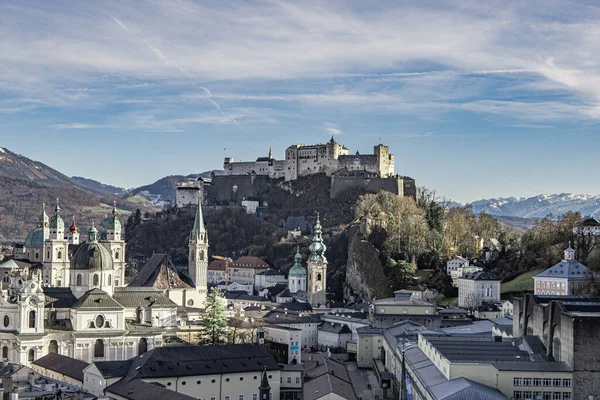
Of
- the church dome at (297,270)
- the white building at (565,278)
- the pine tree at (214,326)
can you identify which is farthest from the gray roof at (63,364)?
the church dome at (297,270)

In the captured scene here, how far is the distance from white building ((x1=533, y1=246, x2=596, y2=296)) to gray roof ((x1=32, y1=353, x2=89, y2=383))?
43.7 m

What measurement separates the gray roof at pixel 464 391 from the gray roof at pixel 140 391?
42.7 ft

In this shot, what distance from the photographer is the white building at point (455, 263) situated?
100688 millimetres

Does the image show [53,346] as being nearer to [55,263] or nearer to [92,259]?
[92,259]

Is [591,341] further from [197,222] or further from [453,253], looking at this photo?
[453,253]

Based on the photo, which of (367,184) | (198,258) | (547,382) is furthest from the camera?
(367,184)

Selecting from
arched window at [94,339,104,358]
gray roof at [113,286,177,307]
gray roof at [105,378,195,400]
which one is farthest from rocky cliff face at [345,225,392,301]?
gray roof at [105,378,195,400]

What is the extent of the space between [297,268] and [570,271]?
40258mm

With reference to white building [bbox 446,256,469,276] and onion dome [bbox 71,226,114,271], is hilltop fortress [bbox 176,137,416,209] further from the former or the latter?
onion dome [bbox 71,226,114,271]

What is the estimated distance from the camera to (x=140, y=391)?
49.3 m

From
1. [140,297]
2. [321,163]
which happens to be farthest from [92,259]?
[321,163]

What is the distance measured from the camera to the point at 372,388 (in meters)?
64.3

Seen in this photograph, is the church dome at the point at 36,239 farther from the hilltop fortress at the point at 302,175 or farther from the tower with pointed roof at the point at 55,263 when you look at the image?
the hilltop fortress at the point at 302,175

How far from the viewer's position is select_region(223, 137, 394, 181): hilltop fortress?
14088 centimetres
